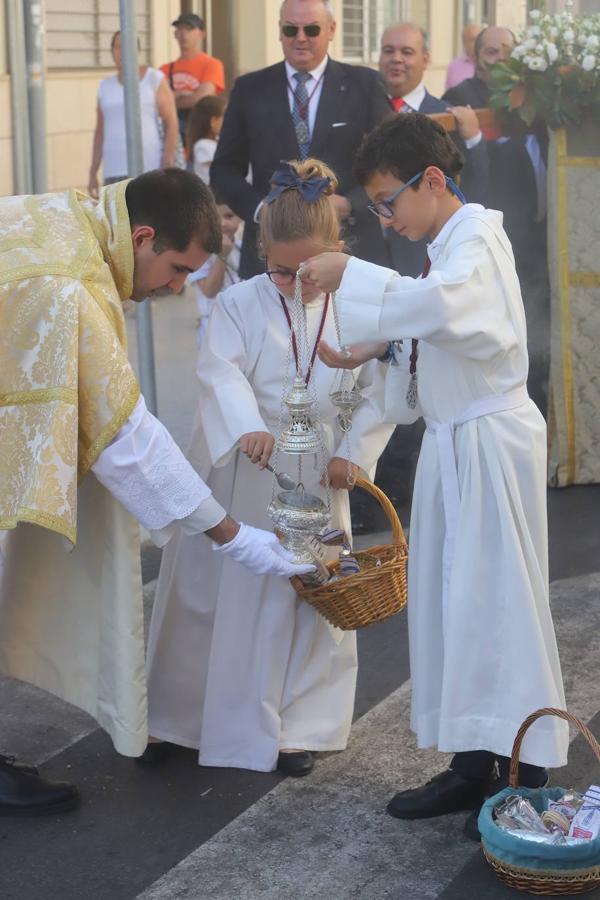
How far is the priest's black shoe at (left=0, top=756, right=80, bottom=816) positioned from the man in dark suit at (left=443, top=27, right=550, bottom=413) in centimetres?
437

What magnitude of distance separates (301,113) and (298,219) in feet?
9.46

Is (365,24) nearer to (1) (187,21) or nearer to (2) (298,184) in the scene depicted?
(1) (187,21)

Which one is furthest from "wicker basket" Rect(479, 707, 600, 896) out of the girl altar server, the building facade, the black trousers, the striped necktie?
the building facade

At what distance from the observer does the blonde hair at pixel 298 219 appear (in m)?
3.92

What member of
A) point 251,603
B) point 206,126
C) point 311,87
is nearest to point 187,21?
point 206,126

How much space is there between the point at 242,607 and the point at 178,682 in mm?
343

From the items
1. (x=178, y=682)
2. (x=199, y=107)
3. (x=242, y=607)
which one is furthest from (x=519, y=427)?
Result: (x=199, y=107)

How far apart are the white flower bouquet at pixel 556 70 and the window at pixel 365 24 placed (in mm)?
12264

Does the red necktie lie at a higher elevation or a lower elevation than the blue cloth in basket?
higher

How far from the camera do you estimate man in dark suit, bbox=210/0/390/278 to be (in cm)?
661

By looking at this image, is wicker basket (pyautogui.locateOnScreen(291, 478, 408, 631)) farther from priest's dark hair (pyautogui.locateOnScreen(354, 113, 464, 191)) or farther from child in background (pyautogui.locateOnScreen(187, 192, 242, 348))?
child in background (pyautogui.locateOnScreen(187, 192, 242, 348))

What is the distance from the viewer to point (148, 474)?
3.64 meters

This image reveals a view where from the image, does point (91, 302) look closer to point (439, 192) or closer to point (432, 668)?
point (439, 192)

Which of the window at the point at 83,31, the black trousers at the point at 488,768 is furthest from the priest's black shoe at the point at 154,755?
the window at the point at 83,31
